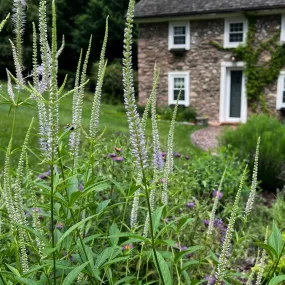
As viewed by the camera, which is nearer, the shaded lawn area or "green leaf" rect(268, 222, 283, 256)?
"green leaf" rect(268, 222, 283, 256)

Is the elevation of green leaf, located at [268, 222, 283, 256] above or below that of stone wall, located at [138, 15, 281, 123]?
below

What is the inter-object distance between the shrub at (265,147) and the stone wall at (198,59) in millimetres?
9725

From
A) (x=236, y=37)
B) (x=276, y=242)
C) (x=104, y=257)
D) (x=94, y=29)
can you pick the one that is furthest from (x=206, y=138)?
(x=94, y=29)

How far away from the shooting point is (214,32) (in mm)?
19672

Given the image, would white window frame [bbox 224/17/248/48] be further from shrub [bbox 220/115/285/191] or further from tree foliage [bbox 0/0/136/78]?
tree foliage [bbox 0/0/136/78]

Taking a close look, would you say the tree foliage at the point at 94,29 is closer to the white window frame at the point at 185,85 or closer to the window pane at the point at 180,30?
the window pane at the point at 180,30

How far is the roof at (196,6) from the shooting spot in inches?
709

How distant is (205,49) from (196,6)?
191 cm

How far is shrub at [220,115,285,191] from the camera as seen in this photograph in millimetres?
9102

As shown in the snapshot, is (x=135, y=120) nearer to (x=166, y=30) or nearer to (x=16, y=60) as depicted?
(x=16, y=60)

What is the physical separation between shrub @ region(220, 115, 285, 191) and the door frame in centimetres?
976

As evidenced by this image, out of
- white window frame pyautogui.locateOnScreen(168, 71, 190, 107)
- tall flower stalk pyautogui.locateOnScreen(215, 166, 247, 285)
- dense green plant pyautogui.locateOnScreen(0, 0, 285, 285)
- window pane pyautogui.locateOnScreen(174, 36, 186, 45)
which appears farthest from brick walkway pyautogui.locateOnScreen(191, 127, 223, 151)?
tall flower stalk pyautogui.locateOnScreen(215, 166, 247, 285)

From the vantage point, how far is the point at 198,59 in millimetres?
20203

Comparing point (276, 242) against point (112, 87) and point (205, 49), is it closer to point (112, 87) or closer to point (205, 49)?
point (205, 49)
